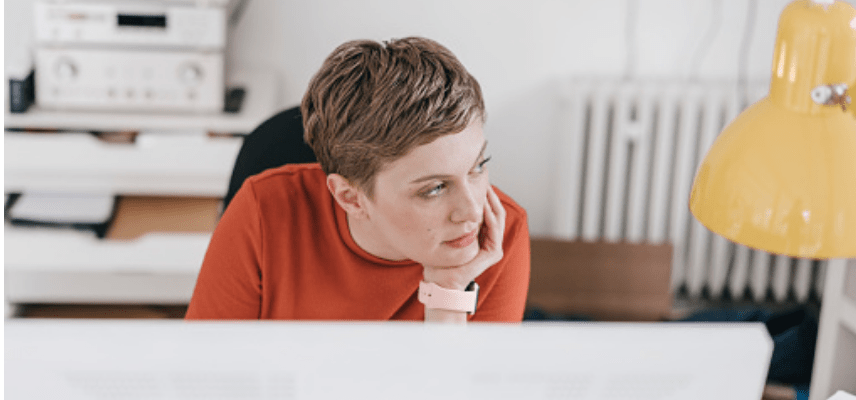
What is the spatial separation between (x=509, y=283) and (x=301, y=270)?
0.28 m

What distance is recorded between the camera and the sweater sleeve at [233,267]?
4.11 feet

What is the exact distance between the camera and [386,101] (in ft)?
3.52

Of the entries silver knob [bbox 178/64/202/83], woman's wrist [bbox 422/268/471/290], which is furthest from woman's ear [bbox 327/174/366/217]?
silver knob [bbox 178/64/202/83]

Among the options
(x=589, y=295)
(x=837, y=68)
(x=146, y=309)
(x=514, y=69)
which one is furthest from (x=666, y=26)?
(x=837, y=68)

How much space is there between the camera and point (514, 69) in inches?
105

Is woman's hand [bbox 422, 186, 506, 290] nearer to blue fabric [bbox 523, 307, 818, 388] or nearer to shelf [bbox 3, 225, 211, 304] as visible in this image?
shelf [bbox 3, 225, 211, 304]

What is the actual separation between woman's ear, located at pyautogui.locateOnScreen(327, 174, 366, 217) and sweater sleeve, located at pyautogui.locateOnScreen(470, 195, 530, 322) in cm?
19

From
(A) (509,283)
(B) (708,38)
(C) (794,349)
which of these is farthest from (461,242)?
(B) (708,38)

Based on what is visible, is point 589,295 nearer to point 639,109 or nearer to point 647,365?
point 639,109

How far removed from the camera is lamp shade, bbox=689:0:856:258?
80 centimetres

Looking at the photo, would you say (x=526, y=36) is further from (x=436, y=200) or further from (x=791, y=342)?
(x=436, y=200)

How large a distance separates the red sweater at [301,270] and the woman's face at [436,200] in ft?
0.26

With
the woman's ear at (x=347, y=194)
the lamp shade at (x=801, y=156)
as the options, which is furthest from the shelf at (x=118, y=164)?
the lamp shade at (x=801, y=156)

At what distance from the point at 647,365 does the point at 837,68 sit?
358 mm
